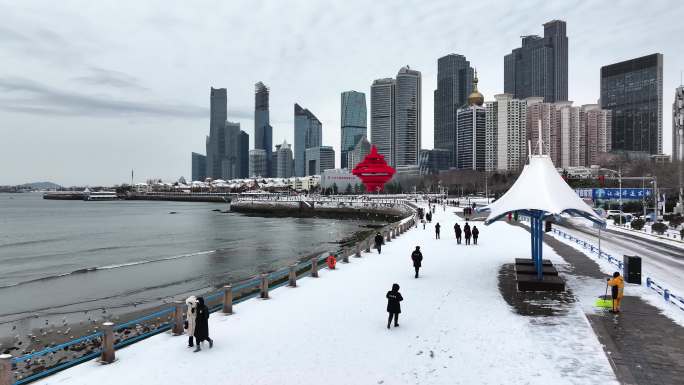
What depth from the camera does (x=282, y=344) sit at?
11.3 m

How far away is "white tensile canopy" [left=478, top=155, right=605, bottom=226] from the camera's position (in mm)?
18062

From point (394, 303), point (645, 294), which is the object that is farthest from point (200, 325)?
point (645, 294)

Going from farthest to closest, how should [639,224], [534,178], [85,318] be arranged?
[639,224], [85,318], [534,178]

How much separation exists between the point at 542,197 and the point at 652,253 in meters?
13.7

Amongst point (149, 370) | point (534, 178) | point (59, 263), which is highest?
point (534, 178)

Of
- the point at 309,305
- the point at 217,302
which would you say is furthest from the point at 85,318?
the point at 309,305

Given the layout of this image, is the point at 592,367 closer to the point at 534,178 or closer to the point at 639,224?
the point at 534,178

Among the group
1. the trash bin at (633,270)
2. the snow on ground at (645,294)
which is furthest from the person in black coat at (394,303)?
the trash bin at (633,270)

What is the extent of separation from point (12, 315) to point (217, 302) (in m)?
10.4

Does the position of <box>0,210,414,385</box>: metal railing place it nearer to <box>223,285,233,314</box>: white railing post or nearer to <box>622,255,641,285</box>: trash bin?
<box>223,285,233,314</box>: white railing post

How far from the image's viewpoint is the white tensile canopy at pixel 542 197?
1806 cm

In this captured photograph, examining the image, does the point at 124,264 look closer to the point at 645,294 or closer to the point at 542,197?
the point at 542,197

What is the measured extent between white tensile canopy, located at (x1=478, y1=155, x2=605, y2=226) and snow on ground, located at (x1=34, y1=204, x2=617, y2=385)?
12.8ft

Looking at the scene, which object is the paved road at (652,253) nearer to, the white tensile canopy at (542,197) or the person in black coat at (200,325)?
the white tensile canopy at (542,197)
